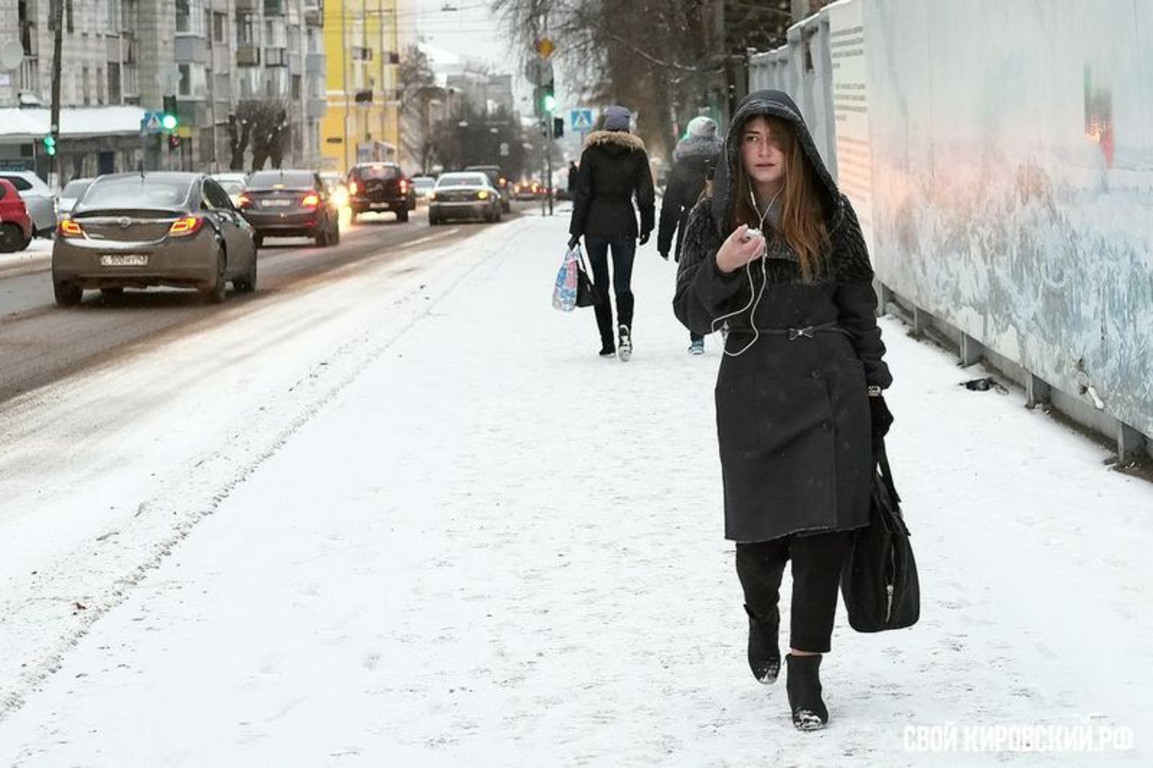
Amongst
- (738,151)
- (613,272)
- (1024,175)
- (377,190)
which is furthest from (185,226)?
(377,190)

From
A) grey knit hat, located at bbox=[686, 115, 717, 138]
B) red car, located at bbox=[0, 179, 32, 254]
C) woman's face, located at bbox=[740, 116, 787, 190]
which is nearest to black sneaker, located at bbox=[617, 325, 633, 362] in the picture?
→ grey knit hat, located at bbox=[686, 115, 717, 138]

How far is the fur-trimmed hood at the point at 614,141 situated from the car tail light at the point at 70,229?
346 inches

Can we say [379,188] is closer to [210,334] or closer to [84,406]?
[210,334]

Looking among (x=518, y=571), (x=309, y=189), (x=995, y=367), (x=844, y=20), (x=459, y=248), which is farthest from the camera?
(x=309, y=189)

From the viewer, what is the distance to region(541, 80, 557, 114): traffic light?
50438 millimetres

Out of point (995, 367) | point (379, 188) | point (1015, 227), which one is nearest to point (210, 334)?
point (995, 367)

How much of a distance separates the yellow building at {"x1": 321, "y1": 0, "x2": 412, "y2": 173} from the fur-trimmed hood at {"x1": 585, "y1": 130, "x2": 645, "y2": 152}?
4789 inches

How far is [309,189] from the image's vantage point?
40.5 meters

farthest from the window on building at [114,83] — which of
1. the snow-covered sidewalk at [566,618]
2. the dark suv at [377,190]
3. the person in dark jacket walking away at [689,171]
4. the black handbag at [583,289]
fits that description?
the snow-covered sidewalk at [566,618]

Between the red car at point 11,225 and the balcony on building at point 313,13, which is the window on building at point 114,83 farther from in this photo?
the red car at point 11,225

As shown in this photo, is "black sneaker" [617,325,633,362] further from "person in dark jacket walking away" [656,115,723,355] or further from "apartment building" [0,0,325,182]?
"apartment building" [0,0,325,182]

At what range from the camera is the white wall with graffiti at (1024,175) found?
28.8 feet

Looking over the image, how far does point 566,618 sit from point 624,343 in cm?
803

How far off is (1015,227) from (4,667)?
629 centimetres
